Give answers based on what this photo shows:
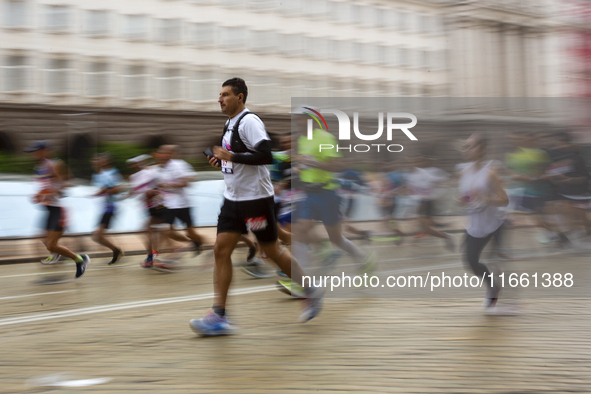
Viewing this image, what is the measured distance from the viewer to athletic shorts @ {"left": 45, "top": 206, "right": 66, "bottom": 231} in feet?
32.2

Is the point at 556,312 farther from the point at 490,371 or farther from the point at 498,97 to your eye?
the point at 498,97

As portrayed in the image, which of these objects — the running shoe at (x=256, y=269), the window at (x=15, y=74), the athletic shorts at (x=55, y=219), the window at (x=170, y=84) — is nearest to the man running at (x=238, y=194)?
the running shoe at (x=256, y=269)

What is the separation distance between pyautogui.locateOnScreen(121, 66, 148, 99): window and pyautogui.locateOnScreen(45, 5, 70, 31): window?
11.2 feet

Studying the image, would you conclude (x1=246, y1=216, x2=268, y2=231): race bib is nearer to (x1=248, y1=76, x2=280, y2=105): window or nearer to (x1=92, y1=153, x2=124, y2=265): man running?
(x1=92, y1=153, x2=124, y2=265): man running

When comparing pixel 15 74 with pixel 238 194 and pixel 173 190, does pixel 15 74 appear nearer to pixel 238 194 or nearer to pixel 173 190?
pixel 173 190

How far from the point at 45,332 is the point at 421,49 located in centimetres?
4162

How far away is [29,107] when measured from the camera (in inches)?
1249

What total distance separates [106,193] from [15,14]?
77.1 feet

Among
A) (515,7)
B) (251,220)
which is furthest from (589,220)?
(251,220)

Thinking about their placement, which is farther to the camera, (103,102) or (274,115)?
(274,115)

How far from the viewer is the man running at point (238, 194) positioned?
18.7 ft

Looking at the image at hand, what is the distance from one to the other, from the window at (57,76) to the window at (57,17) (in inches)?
56.8

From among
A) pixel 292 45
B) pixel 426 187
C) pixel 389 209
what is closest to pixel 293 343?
pixel 426 187

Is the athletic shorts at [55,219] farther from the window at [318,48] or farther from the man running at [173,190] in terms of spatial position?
the window at [318,48]
